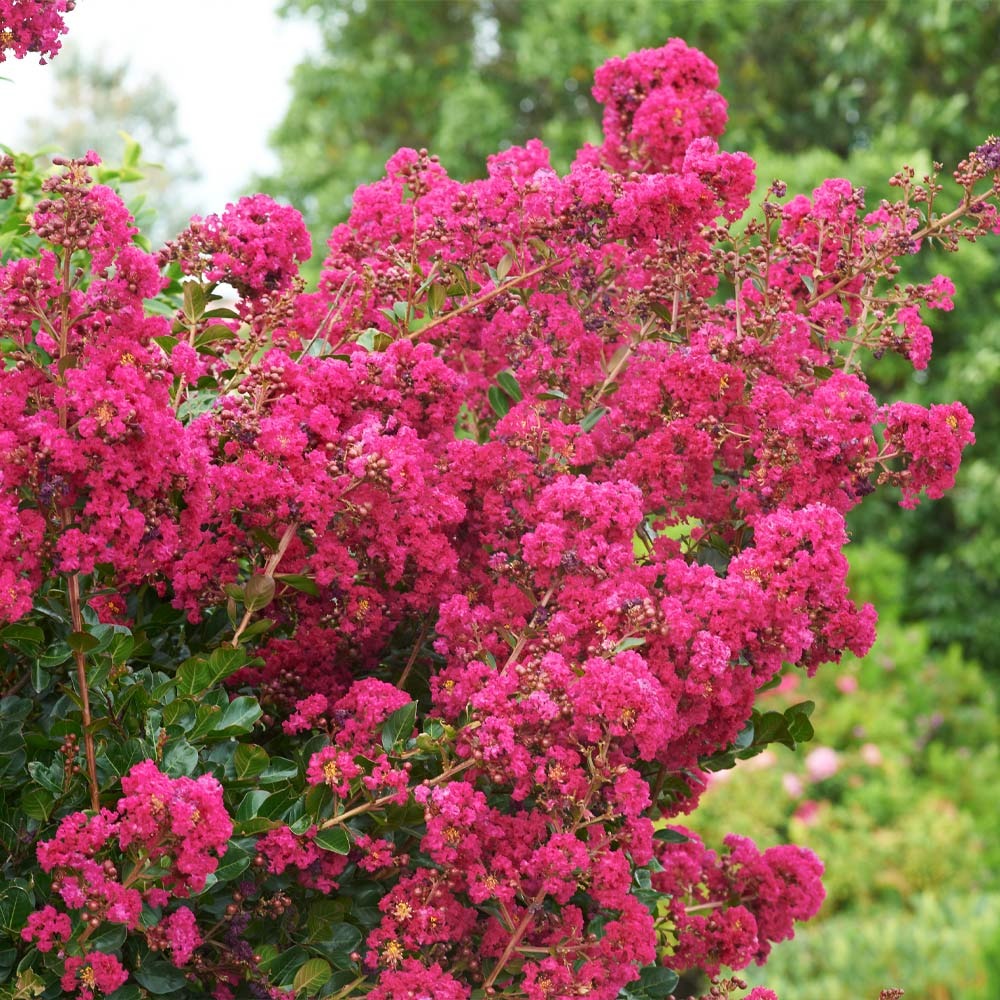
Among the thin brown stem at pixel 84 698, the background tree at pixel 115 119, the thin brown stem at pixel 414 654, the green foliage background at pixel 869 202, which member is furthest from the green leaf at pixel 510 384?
the background tree at pixel 115 119

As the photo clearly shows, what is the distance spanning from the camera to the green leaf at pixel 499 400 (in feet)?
7.44

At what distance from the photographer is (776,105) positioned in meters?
16.3

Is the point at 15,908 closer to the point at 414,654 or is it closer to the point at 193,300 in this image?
the point at 414,654

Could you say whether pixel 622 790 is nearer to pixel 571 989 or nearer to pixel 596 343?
pixel 571 989

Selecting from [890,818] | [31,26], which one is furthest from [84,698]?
[890,818]

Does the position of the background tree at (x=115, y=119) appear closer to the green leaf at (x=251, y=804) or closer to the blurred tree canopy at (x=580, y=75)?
the blurred tree canopy at (x=580, y=75)

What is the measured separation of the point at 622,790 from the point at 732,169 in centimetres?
100

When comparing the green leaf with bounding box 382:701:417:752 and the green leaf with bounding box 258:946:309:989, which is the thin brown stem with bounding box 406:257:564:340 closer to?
the green leaf with bounding box 382:701:417:752

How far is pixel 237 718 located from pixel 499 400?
727mm

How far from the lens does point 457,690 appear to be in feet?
6.02

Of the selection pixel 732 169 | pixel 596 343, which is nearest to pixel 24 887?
pixel 596 343

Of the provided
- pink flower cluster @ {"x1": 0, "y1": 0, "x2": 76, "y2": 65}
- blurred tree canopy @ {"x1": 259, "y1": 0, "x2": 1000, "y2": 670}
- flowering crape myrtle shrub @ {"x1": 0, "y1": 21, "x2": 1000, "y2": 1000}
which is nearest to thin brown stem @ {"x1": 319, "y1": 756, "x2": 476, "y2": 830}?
flowering crape myrtle shrub @ {"x1": 0, "y1": 21, "x2": 1000, "y2": 1000}

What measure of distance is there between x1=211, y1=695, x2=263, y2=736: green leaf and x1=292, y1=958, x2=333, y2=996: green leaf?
0.31 m

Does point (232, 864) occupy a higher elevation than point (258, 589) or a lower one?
lower
